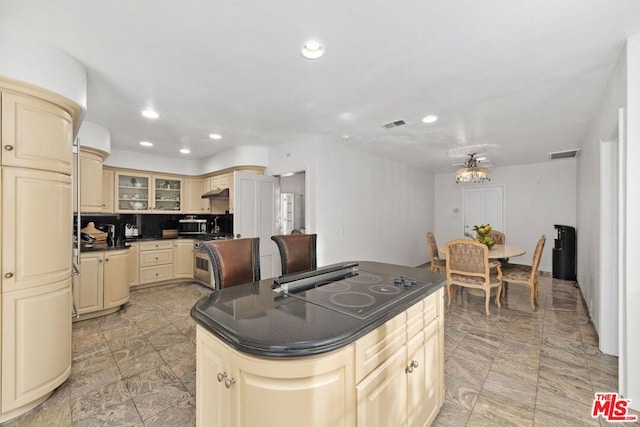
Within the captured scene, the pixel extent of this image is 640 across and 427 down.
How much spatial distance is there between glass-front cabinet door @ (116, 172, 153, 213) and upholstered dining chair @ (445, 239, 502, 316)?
5.21 meters

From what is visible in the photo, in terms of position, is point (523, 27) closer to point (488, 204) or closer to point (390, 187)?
point (390, 187)

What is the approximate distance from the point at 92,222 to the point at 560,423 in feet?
19.7

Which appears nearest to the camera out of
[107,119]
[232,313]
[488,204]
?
[232,313]

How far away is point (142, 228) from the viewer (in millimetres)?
5324

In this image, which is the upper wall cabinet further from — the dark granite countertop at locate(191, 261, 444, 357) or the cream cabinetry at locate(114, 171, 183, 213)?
the cream cabinetry at locate(114, 171, 183, 213)

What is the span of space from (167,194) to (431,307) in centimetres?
536

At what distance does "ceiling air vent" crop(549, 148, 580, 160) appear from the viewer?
4.80 m

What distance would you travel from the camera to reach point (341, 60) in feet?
6.65

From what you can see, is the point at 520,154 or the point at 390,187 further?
the point at 390,187

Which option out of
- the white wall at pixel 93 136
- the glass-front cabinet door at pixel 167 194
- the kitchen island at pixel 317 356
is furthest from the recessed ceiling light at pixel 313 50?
the glass-front cabinet door at pixel 167 194

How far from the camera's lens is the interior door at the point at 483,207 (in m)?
6.45

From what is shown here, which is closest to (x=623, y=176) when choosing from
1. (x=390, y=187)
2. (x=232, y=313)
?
(x=232, y=313)

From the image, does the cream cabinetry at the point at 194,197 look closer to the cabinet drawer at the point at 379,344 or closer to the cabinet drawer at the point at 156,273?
the cabinet drawer at the point at 156,273

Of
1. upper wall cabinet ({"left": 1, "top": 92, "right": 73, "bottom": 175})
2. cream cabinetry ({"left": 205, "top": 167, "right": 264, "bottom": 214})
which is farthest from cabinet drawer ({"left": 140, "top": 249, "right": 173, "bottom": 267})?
upper wall cabinet ({"left": 1, "top": 92, "right": 73, "bottom": 175})
